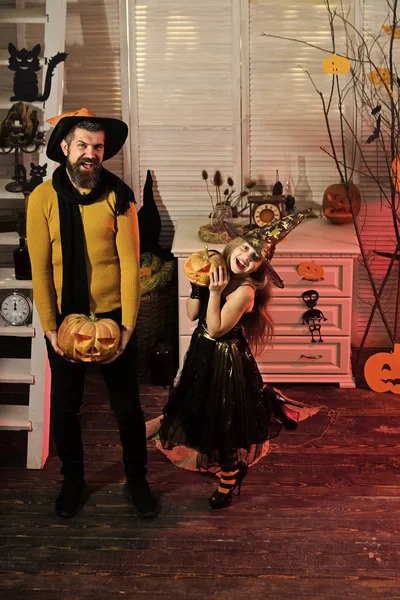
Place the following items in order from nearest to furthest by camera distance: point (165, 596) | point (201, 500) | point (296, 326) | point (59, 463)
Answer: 1. point (165, 596)
2. point (201, 500)
3. point (59, 463)
4. point (296, 326)

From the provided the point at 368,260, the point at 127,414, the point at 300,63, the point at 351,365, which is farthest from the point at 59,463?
→ the point at 300,63

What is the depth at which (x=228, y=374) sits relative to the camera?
3.31 meters

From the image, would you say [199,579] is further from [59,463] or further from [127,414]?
[59,463]

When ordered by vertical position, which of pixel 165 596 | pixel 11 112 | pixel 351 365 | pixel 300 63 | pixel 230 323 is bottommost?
pixel 165 596

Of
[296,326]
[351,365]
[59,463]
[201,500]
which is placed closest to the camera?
[201,500]

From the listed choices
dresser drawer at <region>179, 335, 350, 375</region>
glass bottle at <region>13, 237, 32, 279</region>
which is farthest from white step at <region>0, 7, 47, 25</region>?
dresser drawer at <region>179, 335, 350, 375</region>

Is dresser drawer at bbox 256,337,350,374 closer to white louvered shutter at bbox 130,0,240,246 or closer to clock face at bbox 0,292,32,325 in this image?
white louvered shutter at bbox 130,0,240,246

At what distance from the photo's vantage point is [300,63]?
4.68m

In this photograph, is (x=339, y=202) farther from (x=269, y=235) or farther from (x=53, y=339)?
(x=53, y=339)

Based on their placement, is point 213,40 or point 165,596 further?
point 213,40

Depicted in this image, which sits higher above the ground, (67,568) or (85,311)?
(85,311)

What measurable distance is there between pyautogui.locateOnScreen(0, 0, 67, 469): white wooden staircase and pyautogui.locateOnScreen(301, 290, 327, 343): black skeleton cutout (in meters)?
1.43

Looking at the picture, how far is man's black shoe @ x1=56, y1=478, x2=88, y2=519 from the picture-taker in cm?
339

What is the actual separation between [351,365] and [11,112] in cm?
236
